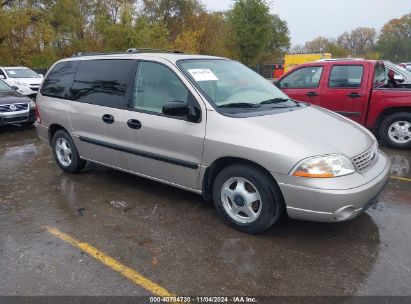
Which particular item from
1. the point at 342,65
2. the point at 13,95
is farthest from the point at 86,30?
the point at 342,65

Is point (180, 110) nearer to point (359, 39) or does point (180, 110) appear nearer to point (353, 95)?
point (353, 95)

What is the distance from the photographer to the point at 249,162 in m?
3.68

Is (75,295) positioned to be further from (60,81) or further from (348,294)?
(60,81)

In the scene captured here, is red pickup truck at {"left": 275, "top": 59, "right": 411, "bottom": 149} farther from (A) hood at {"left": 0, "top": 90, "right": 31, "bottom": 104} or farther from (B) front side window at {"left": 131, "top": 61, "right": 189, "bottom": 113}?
(A) hood at {"left": 0, "top": 90, "right": 31, "bottom": 104}

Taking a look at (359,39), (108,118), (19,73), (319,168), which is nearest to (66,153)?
(108,118)

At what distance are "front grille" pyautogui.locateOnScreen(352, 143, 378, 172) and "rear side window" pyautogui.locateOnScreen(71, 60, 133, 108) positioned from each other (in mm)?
2704

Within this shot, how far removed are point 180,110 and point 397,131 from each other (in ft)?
17.1

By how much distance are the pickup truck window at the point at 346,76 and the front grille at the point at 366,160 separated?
12.7ft

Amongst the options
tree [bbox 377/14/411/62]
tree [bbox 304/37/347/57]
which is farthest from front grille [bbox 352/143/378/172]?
tree [bbox 377/14/411/62]

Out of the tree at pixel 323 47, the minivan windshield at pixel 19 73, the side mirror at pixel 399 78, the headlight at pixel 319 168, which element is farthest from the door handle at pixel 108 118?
the tree at pixel 323 47

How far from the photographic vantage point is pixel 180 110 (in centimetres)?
391

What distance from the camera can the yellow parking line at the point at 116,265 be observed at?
9.80 ft

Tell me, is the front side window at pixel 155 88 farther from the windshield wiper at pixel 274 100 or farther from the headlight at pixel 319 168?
the headlight at pixel 319 168

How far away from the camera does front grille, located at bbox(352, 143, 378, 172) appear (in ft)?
11.5
